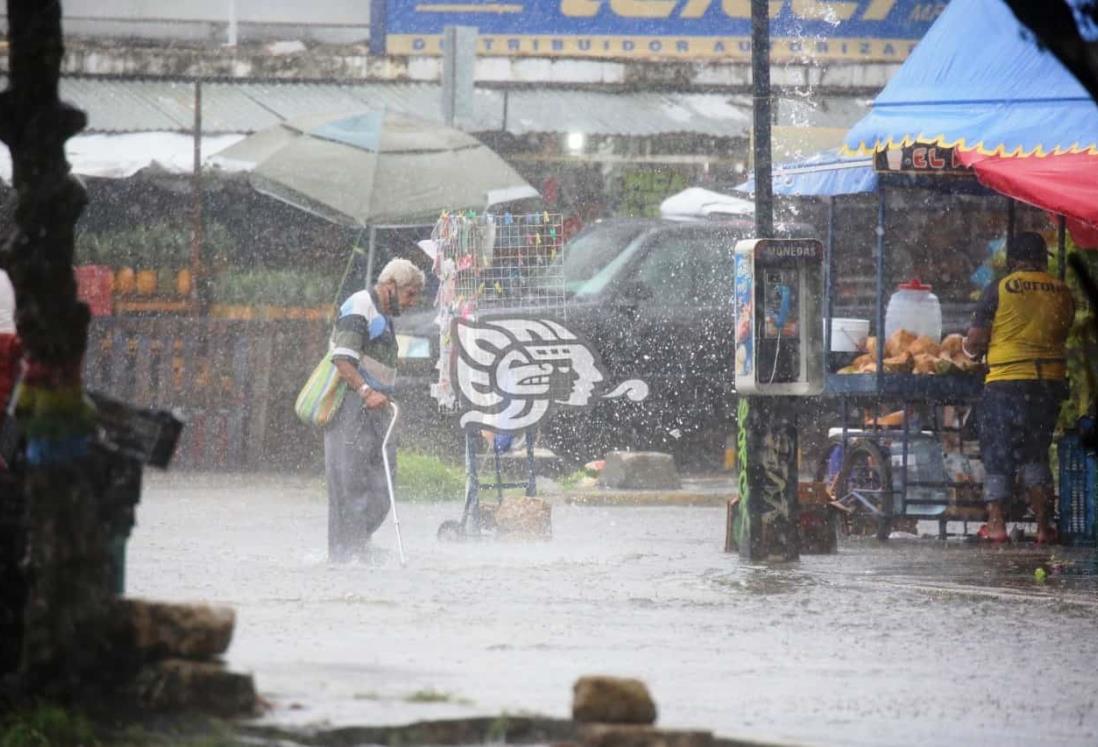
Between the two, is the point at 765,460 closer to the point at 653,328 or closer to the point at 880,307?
the point at 880,307

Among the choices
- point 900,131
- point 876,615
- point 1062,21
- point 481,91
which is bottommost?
point 876,615

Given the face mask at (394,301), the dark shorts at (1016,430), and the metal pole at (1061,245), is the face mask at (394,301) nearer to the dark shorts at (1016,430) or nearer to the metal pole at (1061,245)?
the dark shorts at (1016,430)

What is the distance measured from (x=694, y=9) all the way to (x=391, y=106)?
15.9 ft

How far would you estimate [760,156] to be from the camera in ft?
40.9

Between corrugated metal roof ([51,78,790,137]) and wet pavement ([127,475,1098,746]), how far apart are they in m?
10.00

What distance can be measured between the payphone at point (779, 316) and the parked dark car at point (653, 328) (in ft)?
20.3

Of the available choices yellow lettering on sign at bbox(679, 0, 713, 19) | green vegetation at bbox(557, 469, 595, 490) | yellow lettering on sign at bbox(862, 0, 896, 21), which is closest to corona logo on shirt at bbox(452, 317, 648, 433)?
green vegetation at bbox(557, 469, 595, 490)

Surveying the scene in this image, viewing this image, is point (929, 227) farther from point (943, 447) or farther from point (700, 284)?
point (943, 447)

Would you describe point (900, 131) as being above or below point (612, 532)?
above

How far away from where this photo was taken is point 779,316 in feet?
42.6

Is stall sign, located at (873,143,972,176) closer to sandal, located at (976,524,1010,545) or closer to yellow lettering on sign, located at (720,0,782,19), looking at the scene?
sandal, located at (976,524,1010,545)

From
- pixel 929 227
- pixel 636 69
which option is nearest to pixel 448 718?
pixel 929 227

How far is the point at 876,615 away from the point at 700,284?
387 inches

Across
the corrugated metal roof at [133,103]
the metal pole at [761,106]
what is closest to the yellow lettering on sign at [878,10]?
the corrugated metal roof at [133,103]
